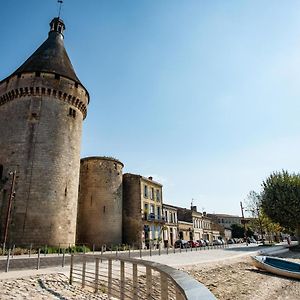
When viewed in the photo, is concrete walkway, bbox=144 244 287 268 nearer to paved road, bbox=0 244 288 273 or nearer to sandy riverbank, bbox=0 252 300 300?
paved road, bbox=0 244 288 273

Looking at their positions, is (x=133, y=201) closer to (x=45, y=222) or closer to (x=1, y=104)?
(x=45, y=222)

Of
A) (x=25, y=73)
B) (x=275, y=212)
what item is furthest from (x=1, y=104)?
(x=275, y=212)

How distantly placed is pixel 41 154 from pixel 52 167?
149cm

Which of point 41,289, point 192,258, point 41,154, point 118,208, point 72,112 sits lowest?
point 41,289

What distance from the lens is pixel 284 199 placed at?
98.4 feet

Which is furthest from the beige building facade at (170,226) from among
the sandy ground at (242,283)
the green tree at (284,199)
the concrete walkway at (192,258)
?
the sandy ground at (242,283)

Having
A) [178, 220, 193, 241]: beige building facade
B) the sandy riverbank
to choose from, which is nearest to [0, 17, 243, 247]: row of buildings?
[178, 220, 193, 241]: beige building facade

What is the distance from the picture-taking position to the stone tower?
885 inches

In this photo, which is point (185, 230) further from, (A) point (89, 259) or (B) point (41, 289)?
(B) point (41, 289)

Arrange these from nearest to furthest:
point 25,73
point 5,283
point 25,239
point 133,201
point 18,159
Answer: point 5,283
point 25,239
point 18,159
point 25,73
point 133,201

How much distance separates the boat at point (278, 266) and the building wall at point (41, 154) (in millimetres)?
15662

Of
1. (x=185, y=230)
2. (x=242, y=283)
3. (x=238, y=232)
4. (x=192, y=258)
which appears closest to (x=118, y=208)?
(x=192, y=258)

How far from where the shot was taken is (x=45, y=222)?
22.6 metres

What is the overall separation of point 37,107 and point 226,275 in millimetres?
20993
